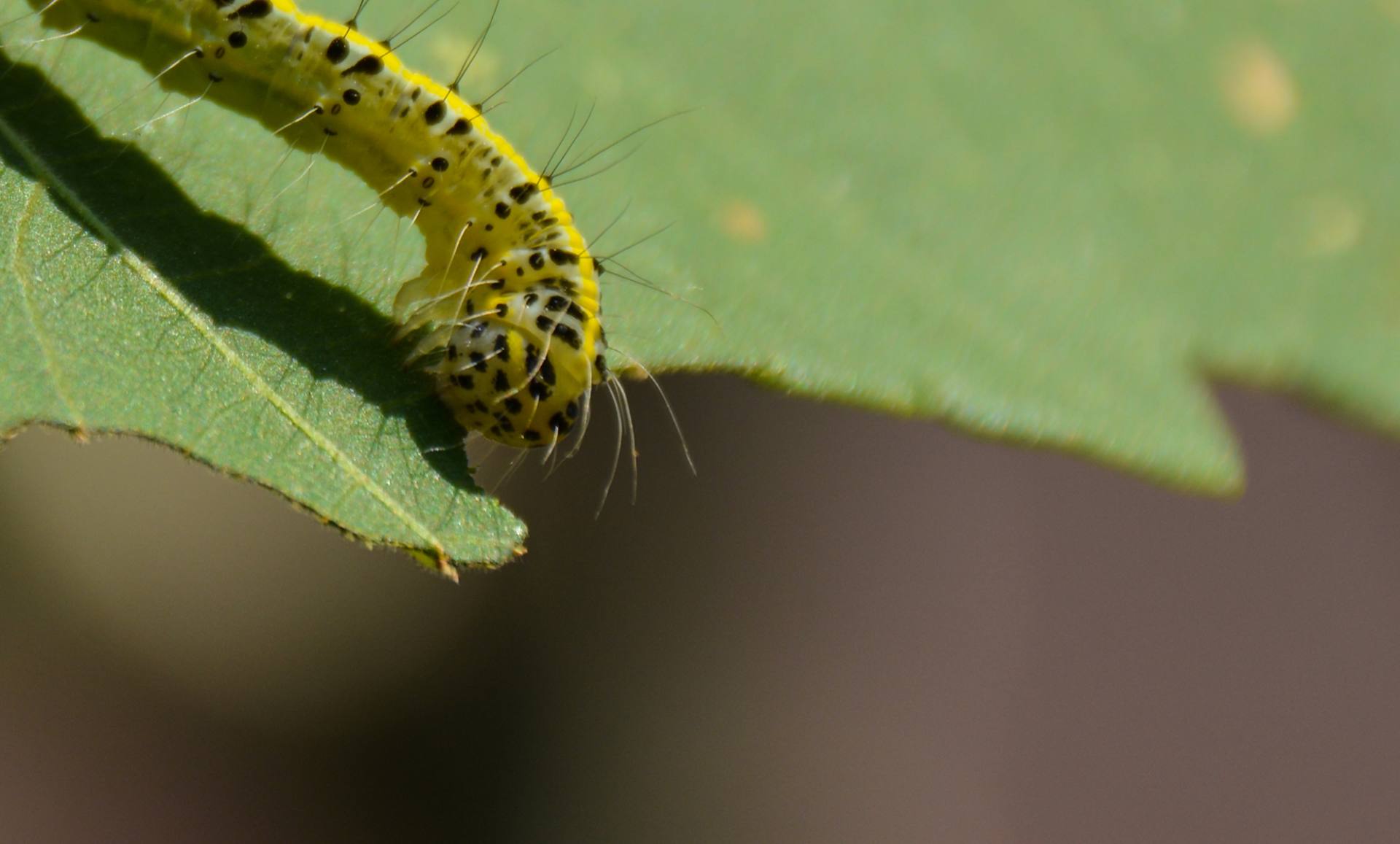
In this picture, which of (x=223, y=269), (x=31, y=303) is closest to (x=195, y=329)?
(x=223, y=269)

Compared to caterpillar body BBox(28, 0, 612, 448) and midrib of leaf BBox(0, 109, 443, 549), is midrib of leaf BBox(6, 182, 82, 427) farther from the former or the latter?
caterpillar body BBox(28, 0, 612, 448)

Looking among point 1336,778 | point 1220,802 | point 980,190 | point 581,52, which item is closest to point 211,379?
point 581,52

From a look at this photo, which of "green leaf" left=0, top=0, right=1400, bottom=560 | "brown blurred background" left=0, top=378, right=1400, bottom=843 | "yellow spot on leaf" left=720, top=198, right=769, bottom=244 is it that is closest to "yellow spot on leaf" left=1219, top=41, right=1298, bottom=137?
"green leaf" left=0, top=0, right=1400, bottom=560

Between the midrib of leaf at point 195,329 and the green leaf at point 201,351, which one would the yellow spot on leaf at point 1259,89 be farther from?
the midrib of leaf at point 195,329

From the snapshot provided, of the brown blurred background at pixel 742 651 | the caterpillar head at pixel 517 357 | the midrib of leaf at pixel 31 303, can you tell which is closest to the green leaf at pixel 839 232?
the midrib of leaf at pixel 31 303

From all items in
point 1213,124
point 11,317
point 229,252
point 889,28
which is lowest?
point 11,317

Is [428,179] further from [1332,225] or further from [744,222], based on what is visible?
[1332,225]

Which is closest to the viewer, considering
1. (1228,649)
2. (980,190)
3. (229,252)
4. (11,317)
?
(11,317)

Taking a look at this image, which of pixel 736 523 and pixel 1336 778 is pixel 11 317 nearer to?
pixel 736 523
